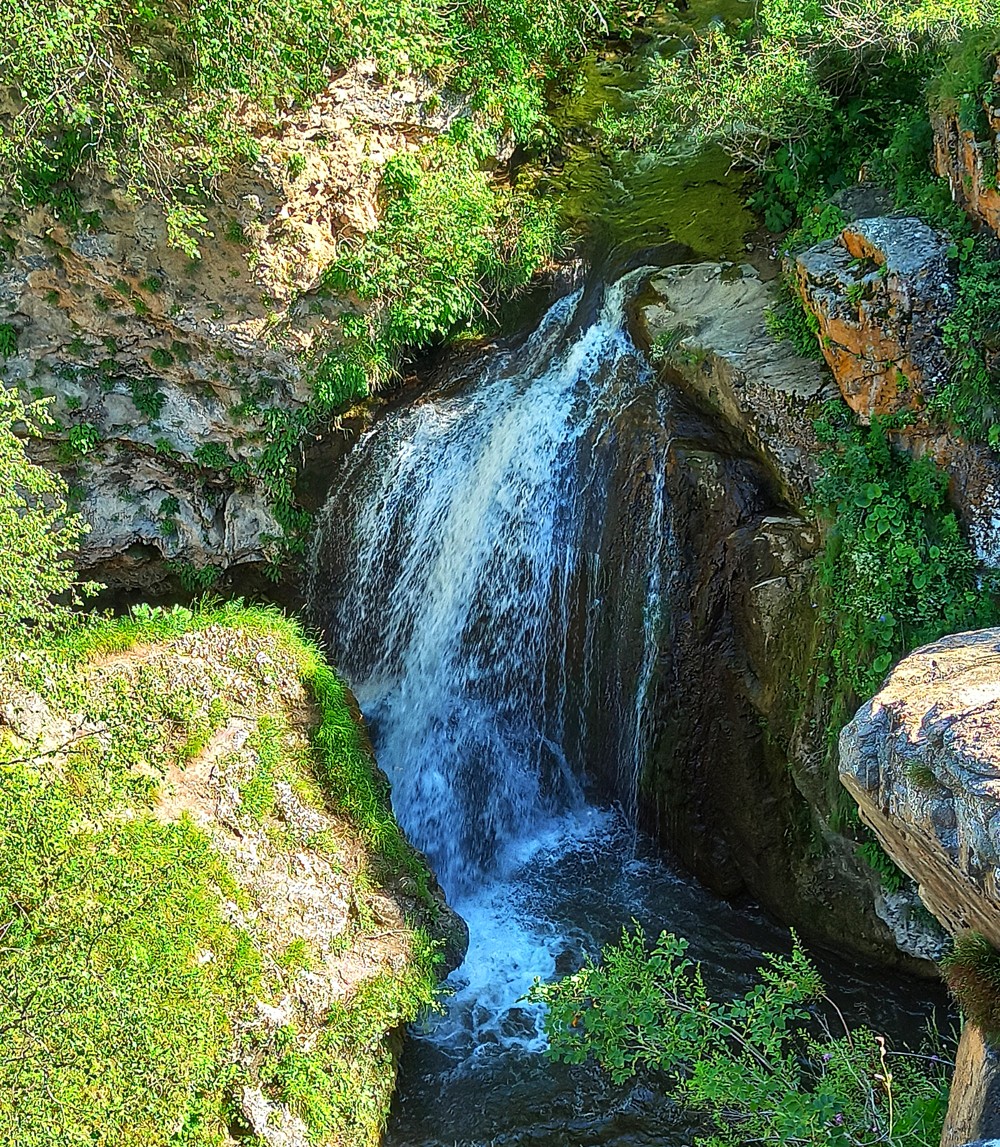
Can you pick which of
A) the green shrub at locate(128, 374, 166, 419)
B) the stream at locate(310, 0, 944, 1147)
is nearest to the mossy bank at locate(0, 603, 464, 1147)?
the stream at locate(310, 0, 944, 1147)

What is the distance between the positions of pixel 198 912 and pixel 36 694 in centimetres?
162

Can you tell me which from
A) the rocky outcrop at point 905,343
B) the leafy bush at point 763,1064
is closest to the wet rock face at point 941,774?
the leafy bush at point 763,1064

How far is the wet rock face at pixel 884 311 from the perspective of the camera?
6270 millimetres

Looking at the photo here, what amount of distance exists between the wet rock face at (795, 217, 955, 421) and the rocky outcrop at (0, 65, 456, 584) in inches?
173

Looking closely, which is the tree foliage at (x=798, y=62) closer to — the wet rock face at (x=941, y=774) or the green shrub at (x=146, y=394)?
the wet rock face at (x=941, y=774)

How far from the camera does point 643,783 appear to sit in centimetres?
778

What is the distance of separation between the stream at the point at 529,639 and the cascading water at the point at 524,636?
0.02 meters

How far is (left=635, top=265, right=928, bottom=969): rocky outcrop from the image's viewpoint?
6.85m

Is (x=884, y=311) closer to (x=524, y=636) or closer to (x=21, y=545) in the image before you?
(x=524, y=636)

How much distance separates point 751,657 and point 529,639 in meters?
1.89

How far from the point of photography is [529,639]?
820 centimetres

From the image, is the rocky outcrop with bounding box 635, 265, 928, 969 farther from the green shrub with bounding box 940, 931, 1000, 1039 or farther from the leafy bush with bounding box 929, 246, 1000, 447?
the green shrub with bounding box 940, 931, 1000, 1039

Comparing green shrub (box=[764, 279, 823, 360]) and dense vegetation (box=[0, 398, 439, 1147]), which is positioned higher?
green shrub (box=[764, 279, 823, 360])

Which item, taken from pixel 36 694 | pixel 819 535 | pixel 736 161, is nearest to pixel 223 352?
pixel 36 694
